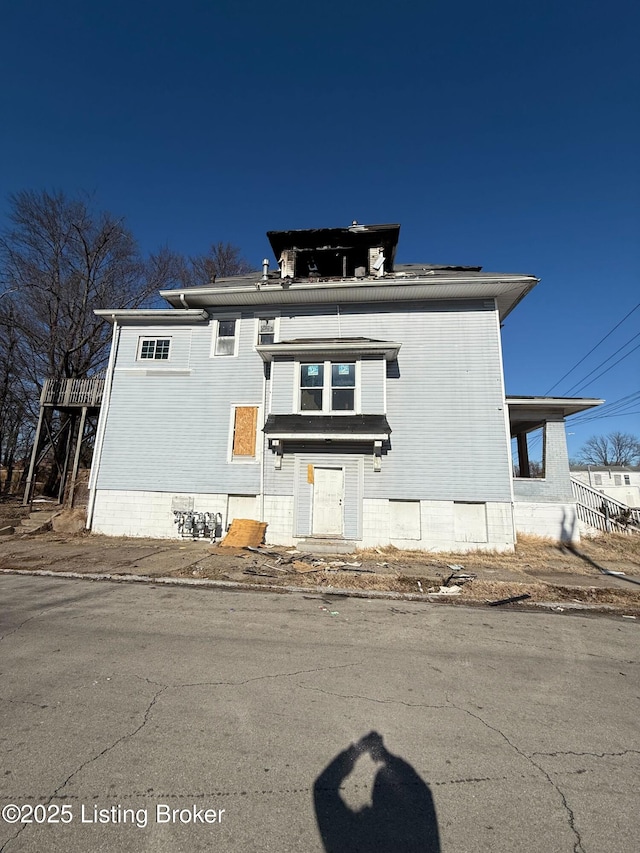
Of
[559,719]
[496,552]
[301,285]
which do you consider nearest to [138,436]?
[301,285]

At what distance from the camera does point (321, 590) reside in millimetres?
7688

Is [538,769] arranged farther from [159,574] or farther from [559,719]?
[159,574]

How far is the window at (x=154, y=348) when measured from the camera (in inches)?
571

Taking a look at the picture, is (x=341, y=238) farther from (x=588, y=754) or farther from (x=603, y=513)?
(x=588, y=754)

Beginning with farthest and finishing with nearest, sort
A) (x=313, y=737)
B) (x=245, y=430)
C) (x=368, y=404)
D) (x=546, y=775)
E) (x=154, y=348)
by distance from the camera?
(x=154, y=348)
(x=245, y=430)
(x=368, y=404)
(x=313, y=737)
(x=546, y=775)

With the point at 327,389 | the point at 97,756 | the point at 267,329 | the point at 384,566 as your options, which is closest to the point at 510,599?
the point at 384,566

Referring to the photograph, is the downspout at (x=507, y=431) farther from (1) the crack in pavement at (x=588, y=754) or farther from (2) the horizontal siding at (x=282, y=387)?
(1) the crack in pavement at (x=588, y=754)

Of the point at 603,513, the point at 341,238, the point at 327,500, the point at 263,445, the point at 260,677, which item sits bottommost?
the point at 260,677

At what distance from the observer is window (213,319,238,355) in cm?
1410

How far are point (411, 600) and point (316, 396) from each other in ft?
24.3

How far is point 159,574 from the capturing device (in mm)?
8445

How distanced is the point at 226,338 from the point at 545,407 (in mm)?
11926

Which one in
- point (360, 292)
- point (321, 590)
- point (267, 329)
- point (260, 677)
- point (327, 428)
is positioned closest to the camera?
point (260, 677)

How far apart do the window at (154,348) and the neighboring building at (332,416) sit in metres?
0.06
